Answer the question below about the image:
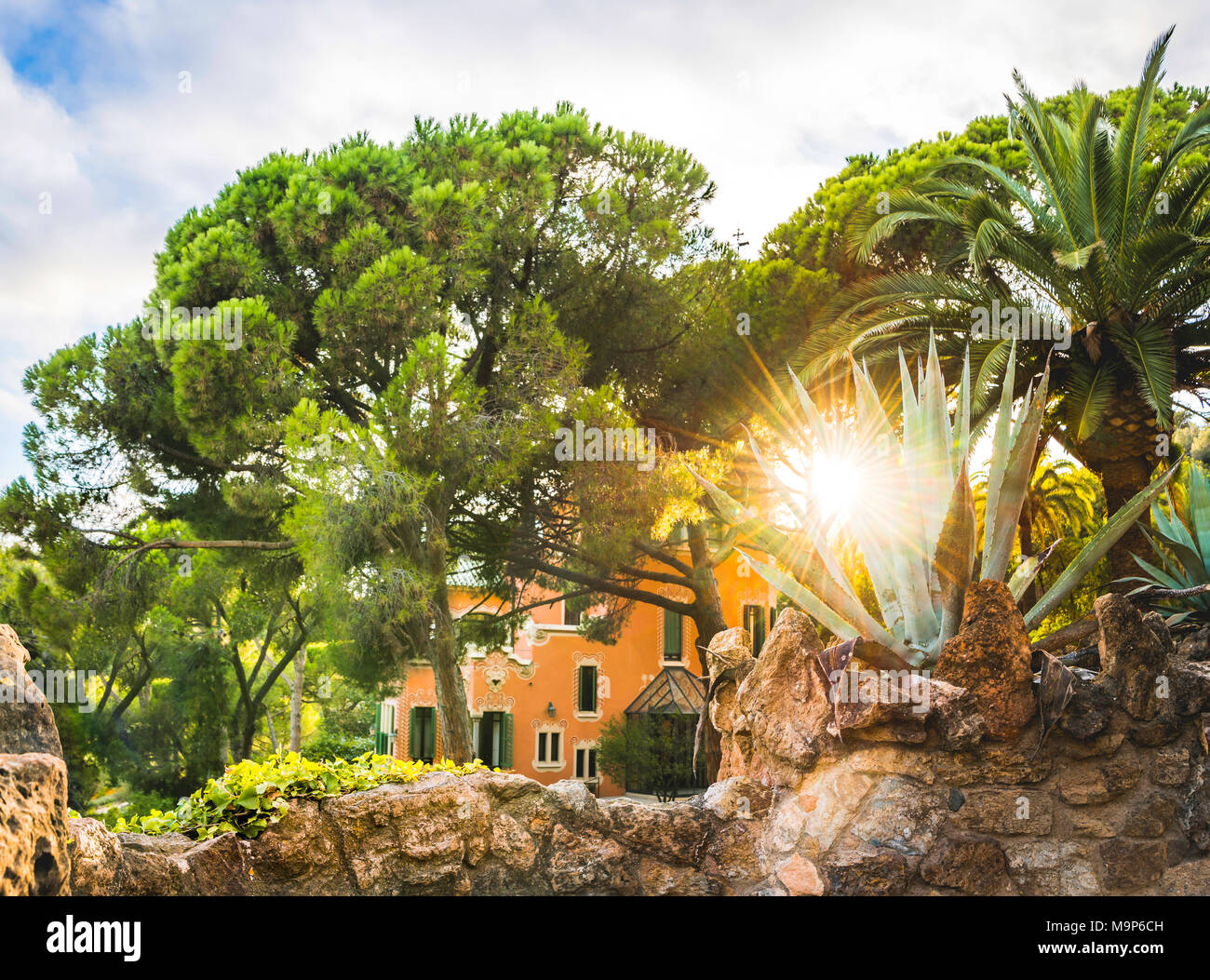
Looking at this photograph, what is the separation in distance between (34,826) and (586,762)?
28.4 m

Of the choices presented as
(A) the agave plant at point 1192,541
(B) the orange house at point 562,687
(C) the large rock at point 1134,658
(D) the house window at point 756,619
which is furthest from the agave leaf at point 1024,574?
(D) the house window at point 756,619

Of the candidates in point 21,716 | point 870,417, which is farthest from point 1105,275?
point 21,716

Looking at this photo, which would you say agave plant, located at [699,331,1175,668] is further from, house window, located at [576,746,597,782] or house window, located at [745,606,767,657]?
house window, located at [745,606,767,657]

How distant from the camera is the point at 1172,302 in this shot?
1039 cm

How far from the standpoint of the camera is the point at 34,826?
1739mm

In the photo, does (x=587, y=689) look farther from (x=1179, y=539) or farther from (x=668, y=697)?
(x=1179, y=539)

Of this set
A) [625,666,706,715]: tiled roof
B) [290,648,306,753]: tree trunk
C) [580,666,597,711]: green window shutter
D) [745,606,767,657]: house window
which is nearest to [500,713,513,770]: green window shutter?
[580,666,597,711]: green window shutter

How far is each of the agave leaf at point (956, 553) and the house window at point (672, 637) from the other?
91.9 feet

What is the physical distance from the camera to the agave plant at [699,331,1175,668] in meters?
3.12

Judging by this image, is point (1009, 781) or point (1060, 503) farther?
point (1060, 503)

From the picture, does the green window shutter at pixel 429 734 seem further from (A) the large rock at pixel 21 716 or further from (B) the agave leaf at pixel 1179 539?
(A) the large rock at pixel 21 716

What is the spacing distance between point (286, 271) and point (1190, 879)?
41.7 ft

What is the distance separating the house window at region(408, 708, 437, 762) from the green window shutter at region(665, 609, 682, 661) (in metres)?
8.37
